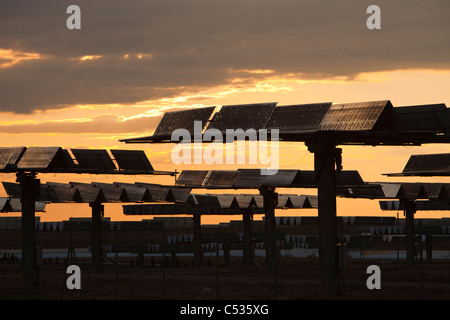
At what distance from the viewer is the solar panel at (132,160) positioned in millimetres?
47719

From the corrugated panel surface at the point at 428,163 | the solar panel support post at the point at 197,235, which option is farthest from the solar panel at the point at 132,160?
the solar panel support post at the point at 197,235

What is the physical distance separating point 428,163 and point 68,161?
2328 centimetres

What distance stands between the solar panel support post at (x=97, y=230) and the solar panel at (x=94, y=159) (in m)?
19.3

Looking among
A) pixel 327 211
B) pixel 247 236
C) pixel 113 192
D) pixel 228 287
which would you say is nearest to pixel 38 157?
pixel 228 287

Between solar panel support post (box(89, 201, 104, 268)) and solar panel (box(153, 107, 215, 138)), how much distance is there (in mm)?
27232

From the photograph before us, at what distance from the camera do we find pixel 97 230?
219 feet

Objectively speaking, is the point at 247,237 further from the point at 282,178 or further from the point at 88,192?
the point at 282,178

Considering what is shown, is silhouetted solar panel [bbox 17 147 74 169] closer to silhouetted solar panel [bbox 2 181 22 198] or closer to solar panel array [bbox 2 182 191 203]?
silhouetted solar panel [bbox 2 181 22 198]

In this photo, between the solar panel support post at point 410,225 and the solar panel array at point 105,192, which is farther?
the solar panel support post at point 410,225

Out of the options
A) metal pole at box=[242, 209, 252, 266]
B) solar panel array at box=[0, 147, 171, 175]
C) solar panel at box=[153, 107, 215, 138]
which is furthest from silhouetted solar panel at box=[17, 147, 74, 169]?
metal pole at box=[242, 209, 252, 266]

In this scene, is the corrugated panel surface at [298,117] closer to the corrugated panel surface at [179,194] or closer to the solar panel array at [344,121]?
the solar panel array at [344,121]

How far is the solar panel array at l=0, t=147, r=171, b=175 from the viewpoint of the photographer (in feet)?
150

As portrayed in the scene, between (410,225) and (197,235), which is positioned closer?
(410,225)

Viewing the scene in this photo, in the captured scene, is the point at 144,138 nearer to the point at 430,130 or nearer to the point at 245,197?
the point at 430,130
